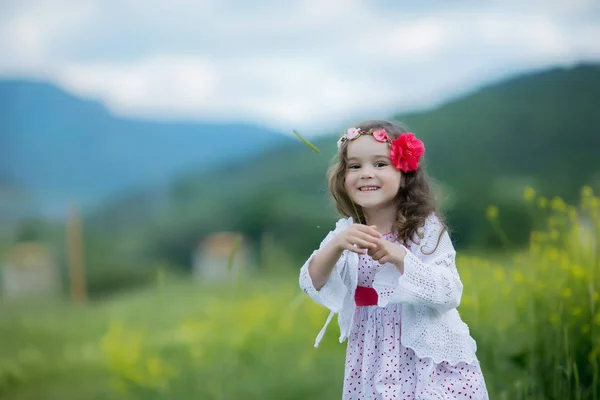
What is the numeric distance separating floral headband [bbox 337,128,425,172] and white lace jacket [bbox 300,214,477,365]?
154 mm

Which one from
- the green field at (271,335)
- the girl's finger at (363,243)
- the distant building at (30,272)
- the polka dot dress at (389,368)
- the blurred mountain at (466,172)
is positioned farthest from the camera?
the blurred mountain at (466,172)

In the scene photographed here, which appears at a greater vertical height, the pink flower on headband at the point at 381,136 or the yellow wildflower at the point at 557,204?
the pink flower on headband at the point at 381,136

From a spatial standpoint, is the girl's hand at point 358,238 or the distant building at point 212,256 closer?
the girl's hand at point 358,238

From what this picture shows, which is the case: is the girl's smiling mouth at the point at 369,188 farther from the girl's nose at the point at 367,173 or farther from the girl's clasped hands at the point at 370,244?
the girl's clasped hands at the point at 370,244

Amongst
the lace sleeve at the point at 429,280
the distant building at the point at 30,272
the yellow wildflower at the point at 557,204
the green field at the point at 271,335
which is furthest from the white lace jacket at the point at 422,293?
the distant building at the point at 30,272

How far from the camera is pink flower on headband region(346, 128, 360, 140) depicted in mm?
1960

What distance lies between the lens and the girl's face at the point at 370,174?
190cm

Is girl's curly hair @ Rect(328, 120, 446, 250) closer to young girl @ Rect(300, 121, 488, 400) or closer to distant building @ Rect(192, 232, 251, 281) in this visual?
young girl @ Rect(300, 121, 488, 400)

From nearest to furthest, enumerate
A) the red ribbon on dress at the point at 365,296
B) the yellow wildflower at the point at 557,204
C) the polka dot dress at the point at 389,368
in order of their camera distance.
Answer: the polka dot dress at the point at 389,368 < the red ribbon on dress at the point at 365,296 < the yellow wildflower at the point at 557,204

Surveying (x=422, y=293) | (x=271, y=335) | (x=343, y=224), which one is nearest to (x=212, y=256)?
(x=271, y=335)

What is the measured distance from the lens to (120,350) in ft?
15.1

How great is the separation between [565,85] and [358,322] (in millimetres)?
8751

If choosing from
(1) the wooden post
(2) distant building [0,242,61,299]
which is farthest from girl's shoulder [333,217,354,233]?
(2) distant building [0,242,61,299]

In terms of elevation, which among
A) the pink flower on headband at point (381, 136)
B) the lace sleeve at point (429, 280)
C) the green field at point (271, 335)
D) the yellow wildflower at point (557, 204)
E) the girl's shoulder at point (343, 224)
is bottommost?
the green field at point (271, 335)
